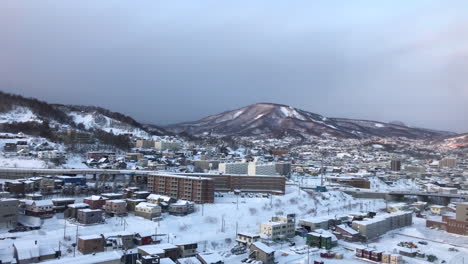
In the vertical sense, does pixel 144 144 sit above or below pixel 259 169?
above

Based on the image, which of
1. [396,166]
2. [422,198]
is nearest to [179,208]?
[422,198]

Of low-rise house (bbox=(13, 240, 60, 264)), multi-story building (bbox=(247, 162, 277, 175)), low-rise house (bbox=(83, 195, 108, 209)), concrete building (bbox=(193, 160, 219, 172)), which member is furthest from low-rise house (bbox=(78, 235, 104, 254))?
concrete building (bbox=(193, 160, 219, 172))

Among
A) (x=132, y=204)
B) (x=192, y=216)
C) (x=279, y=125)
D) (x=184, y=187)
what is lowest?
(x=192, y=216)

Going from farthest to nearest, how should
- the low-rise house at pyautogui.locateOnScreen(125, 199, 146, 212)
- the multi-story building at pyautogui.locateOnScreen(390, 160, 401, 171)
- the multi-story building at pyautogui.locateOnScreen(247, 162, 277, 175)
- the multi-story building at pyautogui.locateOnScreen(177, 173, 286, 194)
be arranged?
the multi-story building at pyautogui.locateOnScreen(390, 160, 401, 171), the multi-story building at pyautogui.locateOnScreen(247, 162, 277, 175), the multi-story building at pyautogui.locateOnScreen(177, 173, 286, 194), the low-rise house at pyautogui.locateOnScreen(125, 199, 146, 212)

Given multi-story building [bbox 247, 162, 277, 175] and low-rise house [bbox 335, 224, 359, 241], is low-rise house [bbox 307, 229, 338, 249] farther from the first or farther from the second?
multi-story building [bbox 247, 162, 277, 175]

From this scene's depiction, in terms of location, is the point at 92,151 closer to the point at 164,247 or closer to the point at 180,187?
the point at 180,187

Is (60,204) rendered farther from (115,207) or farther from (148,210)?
(148,210)
